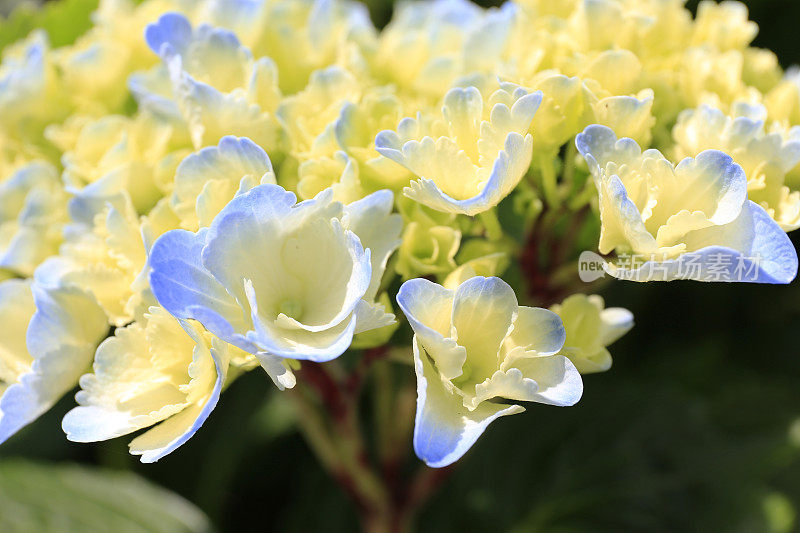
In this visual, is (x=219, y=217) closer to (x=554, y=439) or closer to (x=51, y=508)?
(x=51, y=508)

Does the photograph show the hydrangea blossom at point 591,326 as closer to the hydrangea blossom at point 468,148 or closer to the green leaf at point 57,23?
the hydrangea blossom at point 468,148

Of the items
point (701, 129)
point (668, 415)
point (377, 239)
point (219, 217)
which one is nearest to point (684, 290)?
point (668, 415)

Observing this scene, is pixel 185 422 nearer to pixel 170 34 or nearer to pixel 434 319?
pixel 434 319

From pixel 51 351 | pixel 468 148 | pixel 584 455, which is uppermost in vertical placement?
pixel 468 148

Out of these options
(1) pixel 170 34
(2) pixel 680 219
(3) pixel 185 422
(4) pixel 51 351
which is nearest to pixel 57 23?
(1) pixel 170 34

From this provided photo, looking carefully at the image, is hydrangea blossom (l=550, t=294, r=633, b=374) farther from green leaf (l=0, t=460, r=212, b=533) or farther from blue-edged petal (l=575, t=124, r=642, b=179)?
green leaf (l=0, t=460, r=212, b=533)

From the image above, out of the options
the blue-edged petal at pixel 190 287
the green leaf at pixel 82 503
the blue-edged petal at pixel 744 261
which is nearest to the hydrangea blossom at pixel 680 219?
the blue-edged petal at pixel 744 261

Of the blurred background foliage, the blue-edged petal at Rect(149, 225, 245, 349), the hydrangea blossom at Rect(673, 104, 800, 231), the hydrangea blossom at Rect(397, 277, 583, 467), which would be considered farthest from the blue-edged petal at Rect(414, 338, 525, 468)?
the blurred background foliage
